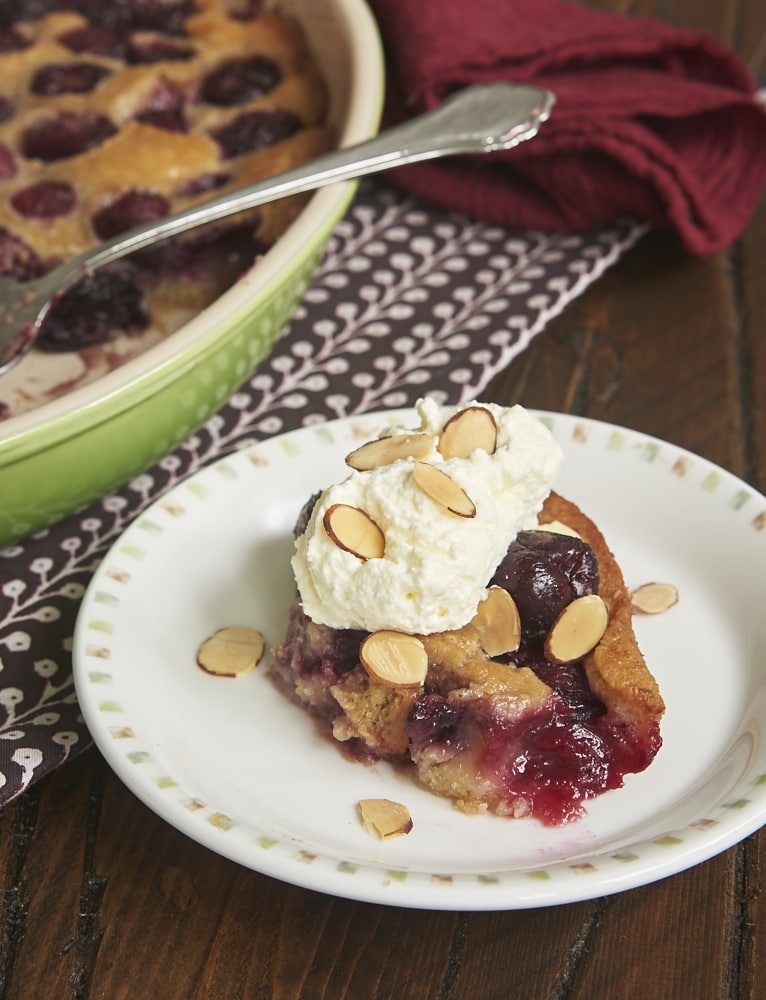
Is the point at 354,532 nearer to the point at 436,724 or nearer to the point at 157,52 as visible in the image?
the point at 436,724

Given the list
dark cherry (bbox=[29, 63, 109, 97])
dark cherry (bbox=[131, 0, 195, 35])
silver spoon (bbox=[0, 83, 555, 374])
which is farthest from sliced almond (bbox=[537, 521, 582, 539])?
dark cherry (bbox=[131, 0, 195, 35])

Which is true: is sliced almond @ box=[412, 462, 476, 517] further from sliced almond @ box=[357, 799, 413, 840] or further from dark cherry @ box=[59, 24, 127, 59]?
dark cherry @ box=[59, 24, 127, 59]

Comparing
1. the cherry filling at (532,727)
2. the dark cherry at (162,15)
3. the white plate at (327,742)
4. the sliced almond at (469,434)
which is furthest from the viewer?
the dark cherry at (162,15)

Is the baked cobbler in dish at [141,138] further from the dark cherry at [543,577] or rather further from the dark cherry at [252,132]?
the dark cherry at [543,577]

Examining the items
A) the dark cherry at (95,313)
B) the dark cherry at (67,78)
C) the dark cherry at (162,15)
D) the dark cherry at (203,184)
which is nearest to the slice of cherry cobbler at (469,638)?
the dark cherry at (95,313)

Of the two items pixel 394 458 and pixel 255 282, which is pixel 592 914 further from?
pixel 255 282

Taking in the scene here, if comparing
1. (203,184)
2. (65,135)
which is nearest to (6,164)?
(65,135)
